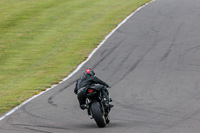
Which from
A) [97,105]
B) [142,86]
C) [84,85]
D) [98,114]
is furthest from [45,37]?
[98,114]

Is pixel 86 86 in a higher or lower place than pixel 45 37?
higher

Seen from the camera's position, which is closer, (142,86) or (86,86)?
(86,86)

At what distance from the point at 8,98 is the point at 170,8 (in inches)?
849

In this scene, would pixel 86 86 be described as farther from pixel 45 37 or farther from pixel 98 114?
pixel 45 37

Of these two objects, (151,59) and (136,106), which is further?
(151,59)

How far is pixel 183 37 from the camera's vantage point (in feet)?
90.5

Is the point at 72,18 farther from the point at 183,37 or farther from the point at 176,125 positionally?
the point at 176,125

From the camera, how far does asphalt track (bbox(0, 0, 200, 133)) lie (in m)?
12.0

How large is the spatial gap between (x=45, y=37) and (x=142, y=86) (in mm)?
14072

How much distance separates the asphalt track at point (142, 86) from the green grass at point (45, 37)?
1302 millimetres

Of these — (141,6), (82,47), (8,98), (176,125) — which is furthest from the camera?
(141,6)

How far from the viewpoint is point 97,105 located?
11.6 meters

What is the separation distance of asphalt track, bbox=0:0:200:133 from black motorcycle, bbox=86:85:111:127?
26 cm

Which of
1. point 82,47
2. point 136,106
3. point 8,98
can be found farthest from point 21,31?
point 136,106
